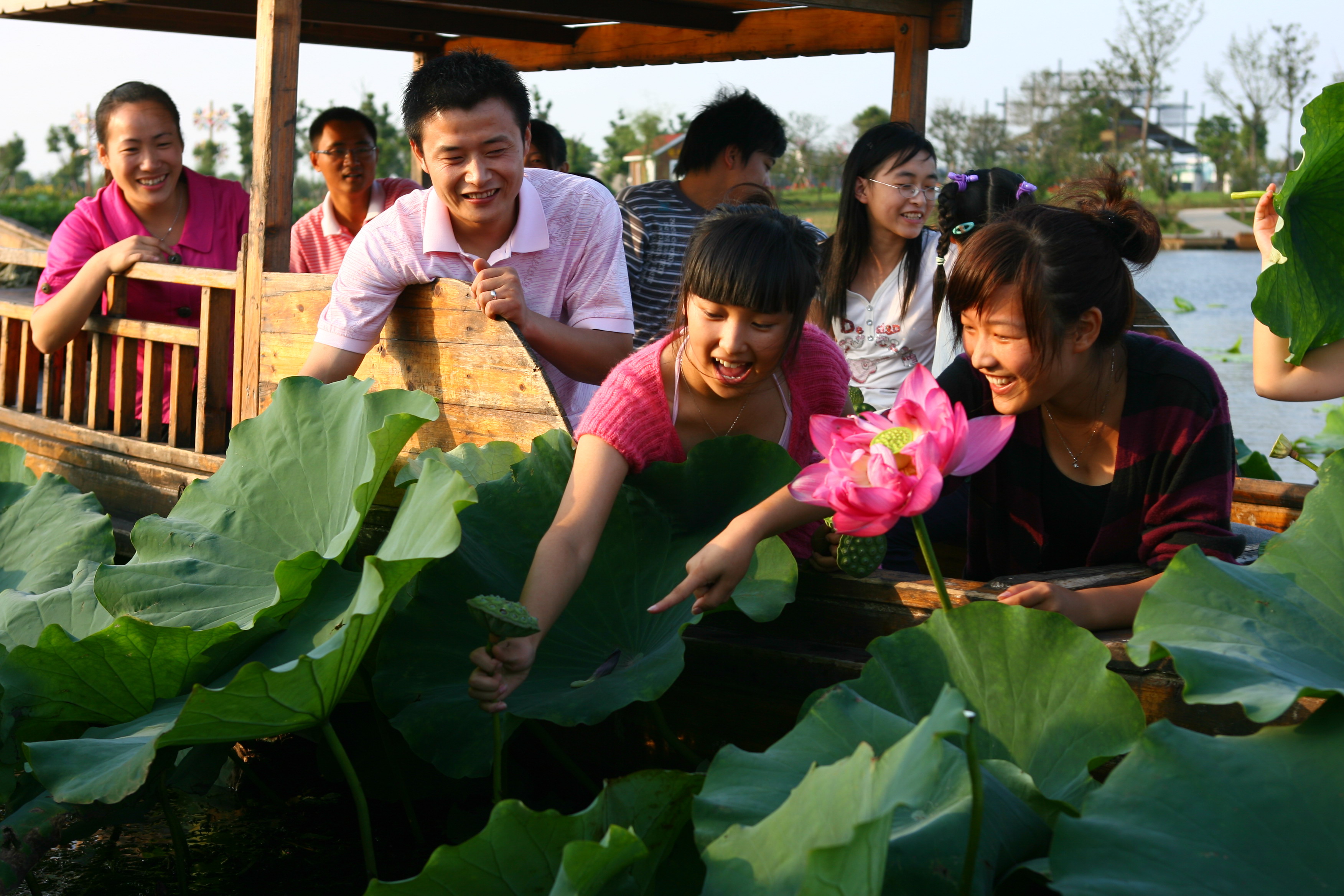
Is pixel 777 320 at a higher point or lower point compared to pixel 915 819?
higher

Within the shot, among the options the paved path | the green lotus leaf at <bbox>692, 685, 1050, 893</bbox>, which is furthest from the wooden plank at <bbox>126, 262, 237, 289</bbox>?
the paved path

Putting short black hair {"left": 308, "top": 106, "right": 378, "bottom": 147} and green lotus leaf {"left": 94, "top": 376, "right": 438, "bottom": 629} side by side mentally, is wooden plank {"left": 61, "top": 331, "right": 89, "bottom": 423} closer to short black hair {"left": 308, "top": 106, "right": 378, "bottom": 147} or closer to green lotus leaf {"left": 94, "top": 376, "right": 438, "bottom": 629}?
short black hair {"left": 308, "top": 106, "right": 378, "bottom": 147}

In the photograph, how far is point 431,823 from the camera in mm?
2768

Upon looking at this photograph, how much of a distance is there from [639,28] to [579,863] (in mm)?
4748

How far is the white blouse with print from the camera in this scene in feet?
12.8

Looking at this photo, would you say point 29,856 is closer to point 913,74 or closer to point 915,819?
point 915,819

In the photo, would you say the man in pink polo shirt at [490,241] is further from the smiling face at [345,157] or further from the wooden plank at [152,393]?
the smiling face at [345,157]

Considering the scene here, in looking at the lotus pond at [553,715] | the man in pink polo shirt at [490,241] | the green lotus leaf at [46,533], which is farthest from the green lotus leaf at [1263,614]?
the green lotus leaf at [46,533]

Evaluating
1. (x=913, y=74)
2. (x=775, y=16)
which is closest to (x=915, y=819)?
(x=913, y=74)

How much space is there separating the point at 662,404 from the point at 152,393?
2.35 metres

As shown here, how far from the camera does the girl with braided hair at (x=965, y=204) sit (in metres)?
3.87

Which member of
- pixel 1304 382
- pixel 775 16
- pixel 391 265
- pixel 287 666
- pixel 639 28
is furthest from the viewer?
pixel 639 28

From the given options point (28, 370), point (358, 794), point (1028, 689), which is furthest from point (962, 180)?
point (28, 370)

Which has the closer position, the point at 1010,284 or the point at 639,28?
the point at 1010,284
